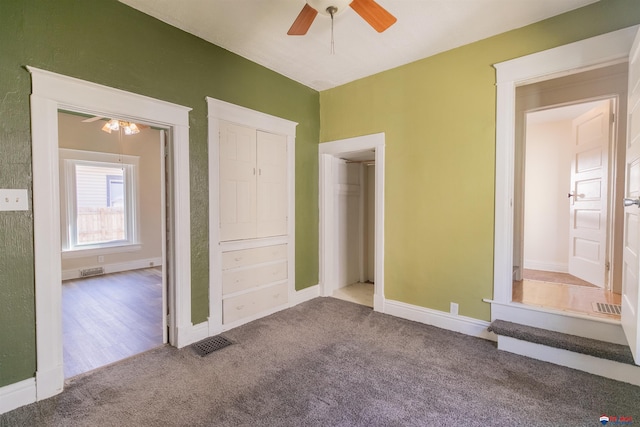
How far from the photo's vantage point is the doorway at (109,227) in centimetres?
340

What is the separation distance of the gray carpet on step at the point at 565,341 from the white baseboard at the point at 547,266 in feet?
9.64

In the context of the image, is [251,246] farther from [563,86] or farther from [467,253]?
[563,86]

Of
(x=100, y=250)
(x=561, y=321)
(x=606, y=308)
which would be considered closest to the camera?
(x=561, y=321)

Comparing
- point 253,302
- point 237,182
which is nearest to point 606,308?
point 253,302

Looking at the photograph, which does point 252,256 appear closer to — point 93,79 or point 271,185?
point 271,185

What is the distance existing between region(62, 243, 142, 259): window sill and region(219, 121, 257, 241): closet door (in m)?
3.79

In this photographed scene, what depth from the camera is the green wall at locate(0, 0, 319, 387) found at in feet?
5.90

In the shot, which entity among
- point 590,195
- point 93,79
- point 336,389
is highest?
point 93,79

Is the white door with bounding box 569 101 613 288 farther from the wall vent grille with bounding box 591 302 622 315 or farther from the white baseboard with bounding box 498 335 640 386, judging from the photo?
the white baseboard with bounding box 498 335 640 386

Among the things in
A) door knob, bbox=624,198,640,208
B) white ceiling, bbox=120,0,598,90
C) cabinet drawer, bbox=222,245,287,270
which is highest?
white ceiling, bbox=120,0,598,90

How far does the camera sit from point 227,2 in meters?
2.23

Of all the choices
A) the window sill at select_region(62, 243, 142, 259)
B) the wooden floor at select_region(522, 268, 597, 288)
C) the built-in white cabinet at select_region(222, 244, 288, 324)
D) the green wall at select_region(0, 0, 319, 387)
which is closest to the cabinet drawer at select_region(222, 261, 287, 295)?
the built-in white cabinet at select_region(222, 244, 288, 324)

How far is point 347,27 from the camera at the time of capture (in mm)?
2516

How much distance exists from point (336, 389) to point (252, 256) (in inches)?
65.3
